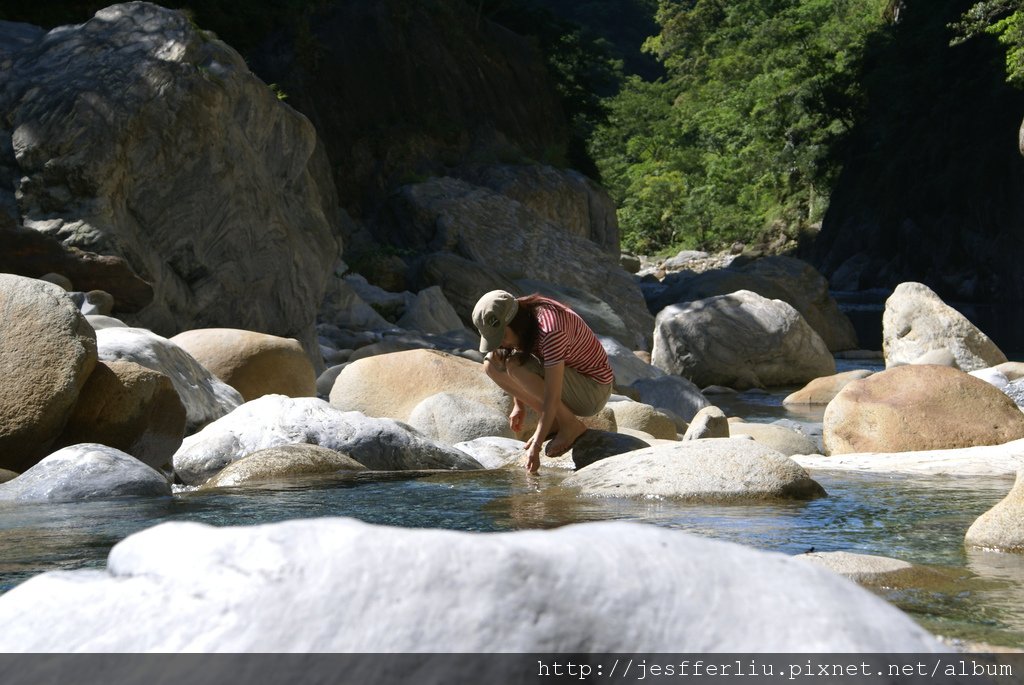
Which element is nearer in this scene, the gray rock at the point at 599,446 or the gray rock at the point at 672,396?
the gray rock at the point at 599,446

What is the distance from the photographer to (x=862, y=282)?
4359cm

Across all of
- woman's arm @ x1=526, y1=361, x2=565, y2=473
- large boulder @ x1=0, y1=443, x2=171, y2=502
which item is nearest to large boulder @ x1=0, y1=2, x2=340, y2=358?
large boulder @ x1=0, y1=443, x2=171, y2=502

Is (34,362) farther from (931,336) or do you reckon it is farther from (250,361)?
(931,336)

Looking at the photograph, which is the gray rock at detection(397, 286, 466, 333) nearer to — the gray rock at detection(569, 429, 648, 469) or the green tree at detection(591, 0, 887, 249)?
Answer: the gray rock at detection(569, 429, 648, 469)

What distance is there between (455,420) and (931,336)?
26.5ft

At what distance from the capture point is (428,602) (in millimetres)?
1696

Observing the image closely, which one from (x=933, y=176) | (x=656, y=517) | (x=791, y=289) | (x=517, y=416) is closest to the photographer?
(x=656, y=517)

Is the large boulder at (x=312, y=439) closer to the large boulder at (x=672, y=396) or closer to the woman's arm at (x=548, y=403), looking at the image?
the woman's arm at (x=548, y=403)

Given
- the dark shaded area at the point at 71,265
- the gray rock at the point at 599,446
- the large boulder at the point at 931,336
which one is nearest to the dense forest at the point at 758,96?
the dark shaded area at the point at 71,265

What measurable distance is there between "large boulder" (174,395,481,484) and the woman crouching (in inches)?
22.6

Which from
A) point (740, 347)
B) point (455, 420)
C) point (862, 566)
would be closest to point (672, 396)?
point (740, 347)

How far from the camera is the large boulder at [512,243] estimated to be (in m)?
20.0

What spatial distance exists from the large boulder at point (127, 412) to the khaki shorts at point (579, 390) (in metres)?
2.06

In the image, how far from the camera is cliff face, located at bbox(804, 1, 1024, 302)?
3794 cm
